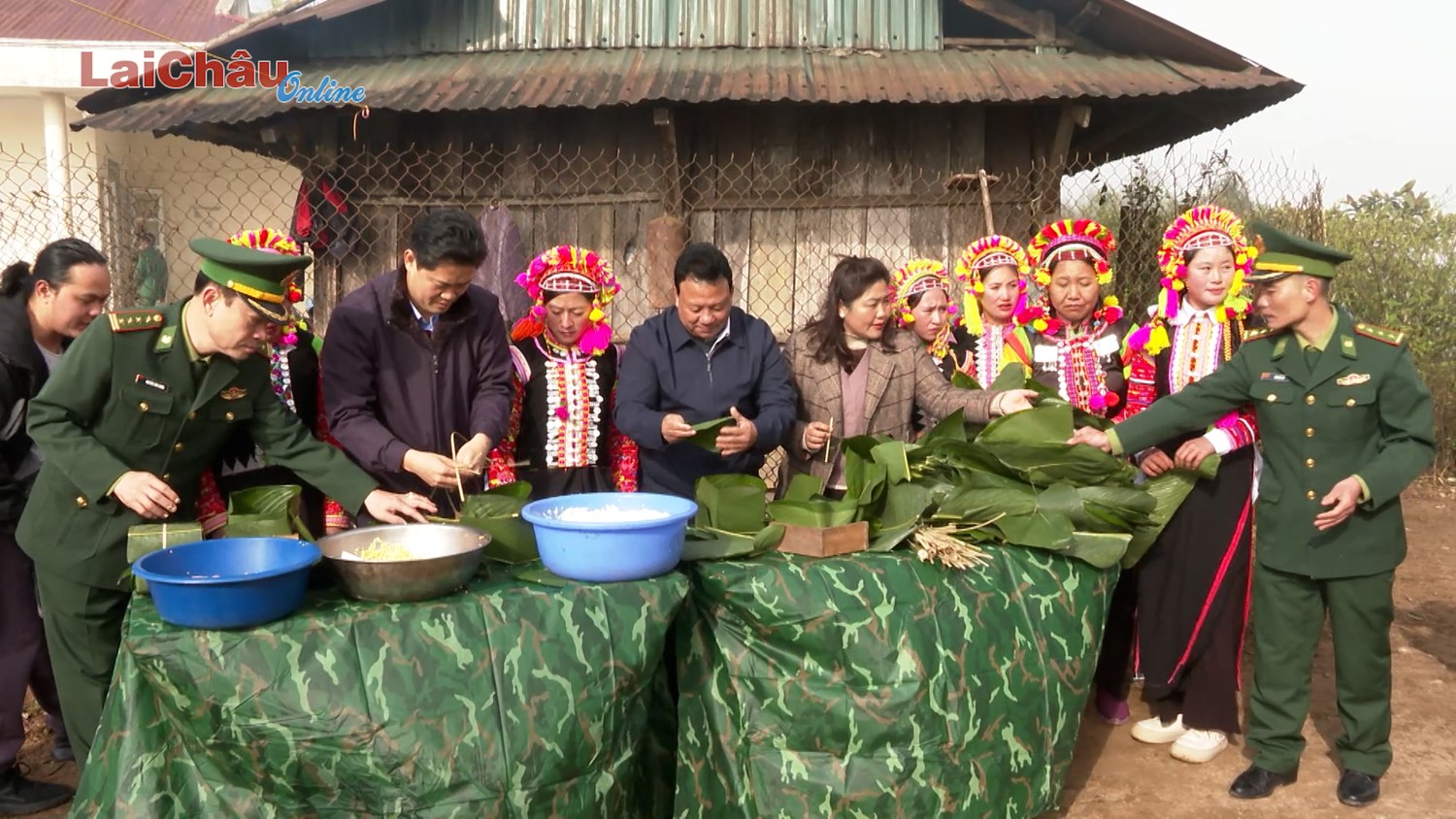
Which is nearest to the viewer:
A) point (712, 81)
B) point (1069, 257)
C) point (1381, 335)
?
point (1381, 335)

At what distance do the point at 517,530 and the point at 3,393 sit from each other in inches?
68.2

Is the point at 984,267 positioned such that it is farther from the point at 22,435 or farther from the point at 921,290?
the point at 22,435

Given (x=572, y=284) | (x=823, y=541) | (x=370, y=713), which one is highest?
(x=572, y=284)

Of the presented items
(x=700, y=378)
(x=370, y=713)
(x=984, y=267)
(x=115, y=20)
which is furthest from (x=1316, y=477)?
(x=115, y=20)

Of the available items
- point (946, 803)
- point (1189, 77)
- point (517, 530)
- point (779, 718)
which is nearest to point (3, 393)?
point (517, 530)

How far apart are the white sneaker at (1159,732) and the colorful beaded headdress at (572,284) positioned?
2.38 m

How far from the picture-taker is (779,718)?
8.89ft

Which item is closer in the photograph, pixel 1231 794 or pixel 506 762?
pixel 506 762

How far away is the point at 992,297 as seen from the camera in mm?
4148

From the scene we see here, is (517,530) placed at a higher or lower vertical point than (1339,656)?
higher

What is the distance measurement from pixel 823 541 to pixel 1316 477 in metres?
1.61

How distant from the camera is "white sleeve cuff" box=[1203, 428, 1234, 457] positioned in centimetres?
347

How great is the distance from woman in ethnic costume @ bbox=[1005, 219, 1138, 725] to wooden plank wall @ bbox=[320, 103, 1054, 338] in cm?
316

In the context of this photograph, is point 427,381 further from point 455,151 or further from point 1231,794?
point 455,151
